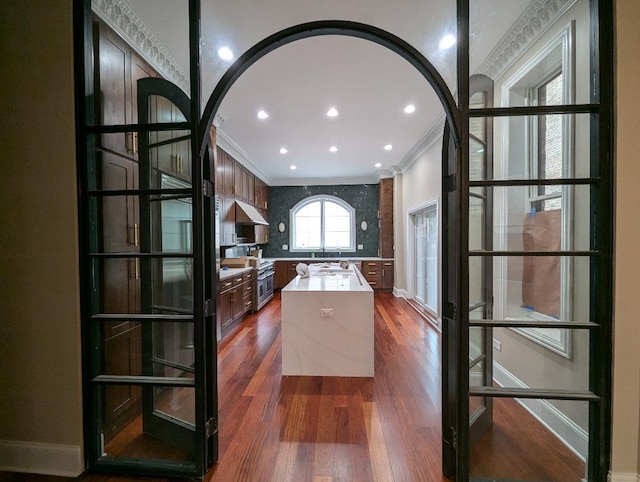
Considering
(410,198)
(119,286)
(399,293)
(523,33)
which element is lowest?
(399,293)

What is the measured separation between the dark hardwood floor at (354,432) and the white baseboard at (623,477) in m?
0.15

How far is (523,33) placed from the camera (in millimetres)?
1832

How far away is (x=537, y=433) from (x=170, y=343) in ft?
7.39

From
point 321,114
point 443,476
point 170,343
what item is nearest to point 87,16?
point 170,343

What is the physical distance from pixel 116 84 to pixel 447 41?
6.62 feet

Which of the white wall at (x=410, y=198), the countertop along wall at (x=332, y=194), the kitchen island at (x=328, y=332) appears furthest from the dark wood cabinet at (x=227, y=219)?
the white wall at (x=410, y=198)

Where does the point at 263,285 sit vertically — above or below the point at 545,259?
below

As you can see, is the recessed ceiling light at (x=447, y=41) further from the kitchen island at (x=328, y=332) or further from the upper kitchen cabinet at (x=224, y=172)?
the upper kitchen cabinet at (x=224, y=172)

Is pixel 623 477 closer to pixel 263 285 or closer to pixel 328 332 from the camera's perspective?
pixel 328 332

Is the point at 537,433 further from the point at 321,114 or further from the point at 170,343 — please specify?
the point at 321,114

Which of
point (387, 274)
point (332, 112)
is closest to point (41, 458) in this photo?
point (332, 112)

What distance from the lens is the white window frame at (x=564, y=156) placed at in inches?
58.5

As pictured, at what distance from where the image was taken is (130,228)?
1731 millimetres

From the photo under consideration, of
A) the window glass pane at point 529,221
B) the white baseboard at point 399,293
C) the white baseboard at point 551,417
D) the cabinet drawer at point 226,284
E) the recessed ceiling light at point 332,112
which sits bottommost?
the white baseboard at point 399,293
